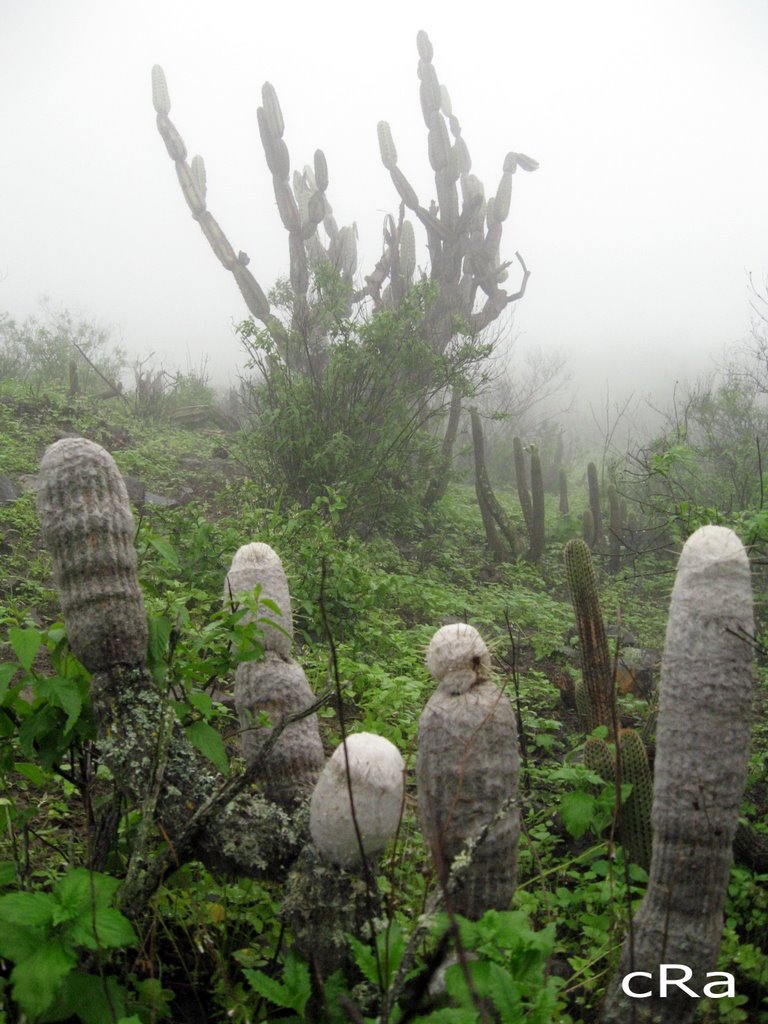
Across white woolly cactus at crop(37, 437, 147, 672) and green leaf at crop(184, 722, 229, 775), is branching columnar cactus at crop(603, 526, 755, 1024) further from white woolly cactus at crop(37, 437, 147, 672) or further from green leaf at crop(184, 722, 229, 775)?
white woolly cactus at crop(37, 437, 147, 672)

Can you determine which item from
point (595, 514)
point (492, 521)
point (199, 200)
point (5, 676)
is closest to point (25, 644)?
point (5, 676)

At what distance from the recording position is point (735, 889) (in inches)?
116

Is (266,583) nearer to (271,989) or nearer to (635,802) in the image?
(271,989)

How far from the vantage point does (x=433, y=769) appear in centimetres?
225

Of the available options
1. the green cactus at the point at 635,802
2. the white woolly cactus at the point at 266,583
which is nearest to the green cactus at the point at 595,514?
the green cactus at the point at 635,802

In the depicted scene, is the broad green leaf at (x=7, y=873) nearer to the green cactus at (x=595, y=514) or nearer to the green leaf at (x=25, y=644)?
the green leaf at (x=25, y=644)

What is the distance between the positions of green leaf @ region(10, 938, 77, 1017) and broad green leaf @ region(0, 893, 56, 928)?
0.20ft

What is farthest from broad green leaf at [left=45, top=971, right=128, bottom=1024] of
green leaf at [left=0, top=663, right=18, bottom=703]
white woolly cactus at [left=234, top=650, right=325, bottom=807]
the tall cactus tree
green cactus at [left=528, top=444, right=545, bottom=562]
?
the tall cactus tree

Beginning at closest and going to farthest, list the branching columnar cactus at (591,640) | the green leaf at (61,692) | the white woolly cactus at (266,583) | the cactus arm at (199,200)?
the green leaf at (61,692) → the white woolly cactus at (266,583) → the branching columnar cactus at (591,640) → the cactus arm at (199,200)

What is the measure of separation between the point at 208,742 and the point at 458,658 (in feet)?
2.53

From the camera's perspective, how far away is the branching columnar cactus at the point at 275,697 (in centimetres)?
265

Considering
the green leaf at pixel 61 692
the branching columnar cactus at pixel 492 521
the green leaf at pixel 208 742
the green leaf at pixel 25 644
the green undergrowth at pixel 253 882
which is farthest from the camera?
the branching columnar cactus at pixel 492 521

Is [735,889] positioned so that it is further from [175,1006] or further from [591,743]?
[175,1006]

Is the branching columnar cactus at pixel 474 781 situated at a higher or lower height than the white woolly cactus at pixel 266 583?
lower
